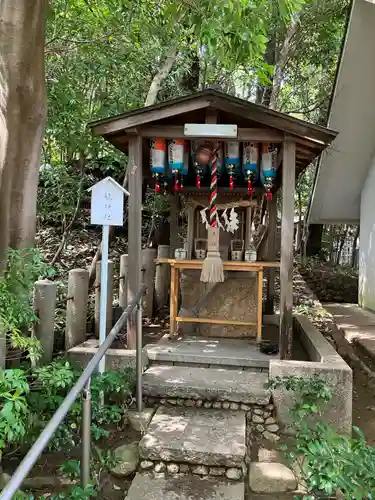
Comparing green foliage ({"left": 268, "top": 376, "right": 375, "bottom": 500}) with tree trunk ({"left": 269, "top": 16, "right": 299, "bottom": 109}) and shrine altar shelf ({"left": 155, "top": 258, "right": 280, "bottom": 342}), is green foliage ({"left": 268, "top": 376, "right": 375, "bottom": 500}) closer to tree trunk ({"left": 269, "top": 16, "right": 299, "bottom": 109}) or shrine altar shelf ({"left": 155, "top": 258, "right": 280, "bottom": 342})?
shrine altar shelf ({"left": 155, "top": 258, "right": 280, "bottom": 342})

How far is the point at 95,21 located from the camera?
235 inches

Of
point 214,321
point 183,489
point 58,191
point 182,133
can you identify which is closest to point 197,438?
point 183,489

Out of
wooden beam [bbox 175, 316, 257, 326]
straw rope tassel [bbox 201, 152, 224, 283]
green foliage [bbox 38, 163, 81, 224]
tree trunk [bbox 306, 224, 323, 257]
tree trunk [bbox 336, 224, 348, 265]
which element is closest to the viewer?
straw rope tassel [bbox 201, 152, 224, 283]

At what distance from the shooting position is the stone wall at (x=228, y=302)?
549 centimetres

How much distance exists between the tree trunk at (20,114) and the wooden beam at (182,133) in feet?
4.52

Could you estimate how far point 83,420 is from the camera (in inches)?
100

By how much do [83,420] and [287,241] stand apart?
286 centimetres

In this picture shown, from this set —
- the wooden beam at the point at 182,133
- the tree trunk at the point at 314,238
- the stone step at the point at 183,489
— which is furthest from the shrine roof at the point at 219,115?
the tree trunk at the point at 314,238

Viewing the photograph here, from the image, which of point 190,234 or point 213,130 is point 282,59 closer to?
point 190,234

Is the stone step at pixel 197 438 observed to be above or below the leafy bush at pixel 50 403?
below

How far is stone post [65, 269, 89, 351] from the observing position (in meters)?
4.39

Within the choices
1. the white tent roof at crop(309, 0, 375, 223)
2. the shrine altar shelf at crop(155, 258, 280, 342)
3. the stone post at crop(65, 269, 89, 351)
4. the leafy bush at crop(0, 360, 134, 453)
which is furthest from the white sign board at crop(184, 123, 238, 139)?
the white tent roof at crop(309, 0, 375, 223)

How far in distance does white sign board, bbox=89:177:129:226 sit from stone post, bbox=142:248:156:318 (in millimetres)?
2649

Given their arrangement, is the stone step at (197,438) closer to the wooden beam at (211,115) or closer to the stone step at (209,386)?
the stone step at (209,386)
